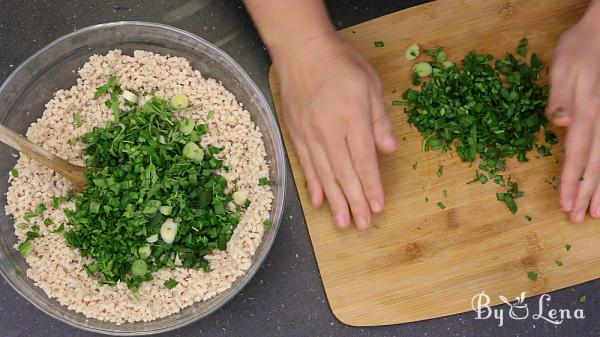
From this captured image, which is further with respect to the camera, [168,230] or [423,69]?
[423,69]

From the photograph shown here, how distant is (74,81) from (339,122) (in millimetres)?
590

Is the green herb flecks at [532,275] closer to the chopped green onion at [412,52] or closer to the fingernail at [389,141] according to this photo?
the fingernail at [389,141]

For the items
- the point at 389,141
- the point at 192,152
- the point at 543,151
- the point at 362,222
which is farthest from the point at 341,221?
the point at 543,151

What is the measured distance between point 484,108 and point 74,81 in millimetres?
873

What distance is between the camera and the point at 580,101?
3.83ft

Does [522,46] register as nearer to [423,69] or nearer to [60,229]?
[423,69]

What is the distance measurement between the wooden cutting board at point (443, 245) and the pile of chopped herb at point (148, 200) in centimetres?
23

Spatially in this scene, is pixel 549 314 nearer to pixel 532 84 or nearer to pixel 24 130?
pixel 532 84

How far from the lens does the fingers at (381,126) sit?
3.75 ft

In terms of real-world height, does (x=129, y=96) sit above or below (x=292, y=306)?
above

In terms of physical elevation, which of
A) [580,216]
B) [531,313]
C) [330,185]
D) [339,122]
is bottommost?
[531,313]

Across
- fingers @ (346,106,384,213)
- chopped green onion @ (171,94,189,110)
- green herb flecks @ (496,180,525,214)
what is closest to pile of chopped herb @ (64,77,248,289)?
chopped green onion @ (171,94,189,110)

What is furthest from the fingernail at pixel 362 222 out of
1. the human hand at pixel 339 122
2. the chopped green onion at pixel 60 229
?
the chopped green onion at pixel 60 229

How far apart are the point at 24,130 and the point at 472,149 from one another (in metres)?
0.96
